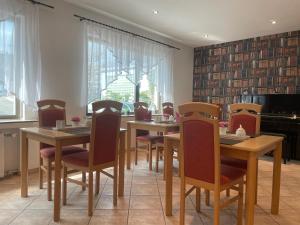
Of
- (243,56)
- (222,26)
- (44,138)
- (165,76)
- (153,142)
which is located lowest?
(153,142)

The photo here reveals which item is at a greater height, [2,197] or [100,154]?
[100,154]

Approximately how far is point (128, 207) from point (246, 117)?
1555 millimetres

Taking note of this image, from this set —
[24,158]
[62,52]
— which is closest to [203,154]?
[24,158]

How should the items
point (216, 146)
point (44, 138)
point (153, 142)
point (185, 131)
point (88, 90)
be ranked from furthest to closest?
point (88, 90) < point (153, 142) < point (44, 138) < point (185, 131) < point (216, 146)

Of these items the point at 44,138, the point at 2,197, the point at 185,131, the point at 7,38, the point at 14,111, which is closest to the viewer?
the point at 185,131

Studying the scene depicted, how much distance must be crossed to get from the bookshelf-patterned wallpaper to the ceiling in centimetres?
31

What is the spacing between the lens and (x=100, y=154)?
2.32m

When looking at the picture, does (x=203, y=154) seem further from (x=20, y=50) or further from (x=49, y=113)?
(x=20, y=50)

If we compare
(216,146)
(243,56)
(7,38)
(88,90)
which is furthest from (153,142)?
(243,56)

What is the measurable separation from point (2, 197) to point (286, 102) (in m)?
4.80

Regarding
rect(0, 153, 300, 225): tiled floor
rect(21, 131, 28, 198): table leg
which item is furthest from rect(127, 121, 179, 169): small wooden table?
rect(21, 131, 28, 198): table leg

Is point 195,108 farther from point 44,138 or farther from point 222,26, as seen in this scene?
point 222,26

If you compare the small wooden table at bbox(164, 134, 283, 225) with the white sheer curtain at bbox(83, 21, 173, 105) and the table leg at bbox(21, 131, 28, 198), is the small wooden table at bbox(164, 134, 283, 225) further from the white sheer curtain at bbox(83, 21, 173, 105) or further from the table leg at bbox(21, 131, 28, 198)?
the white sheer curtain at bbox(83, 21, 173, 105)

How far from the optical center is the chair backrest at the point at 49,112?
2879mm
